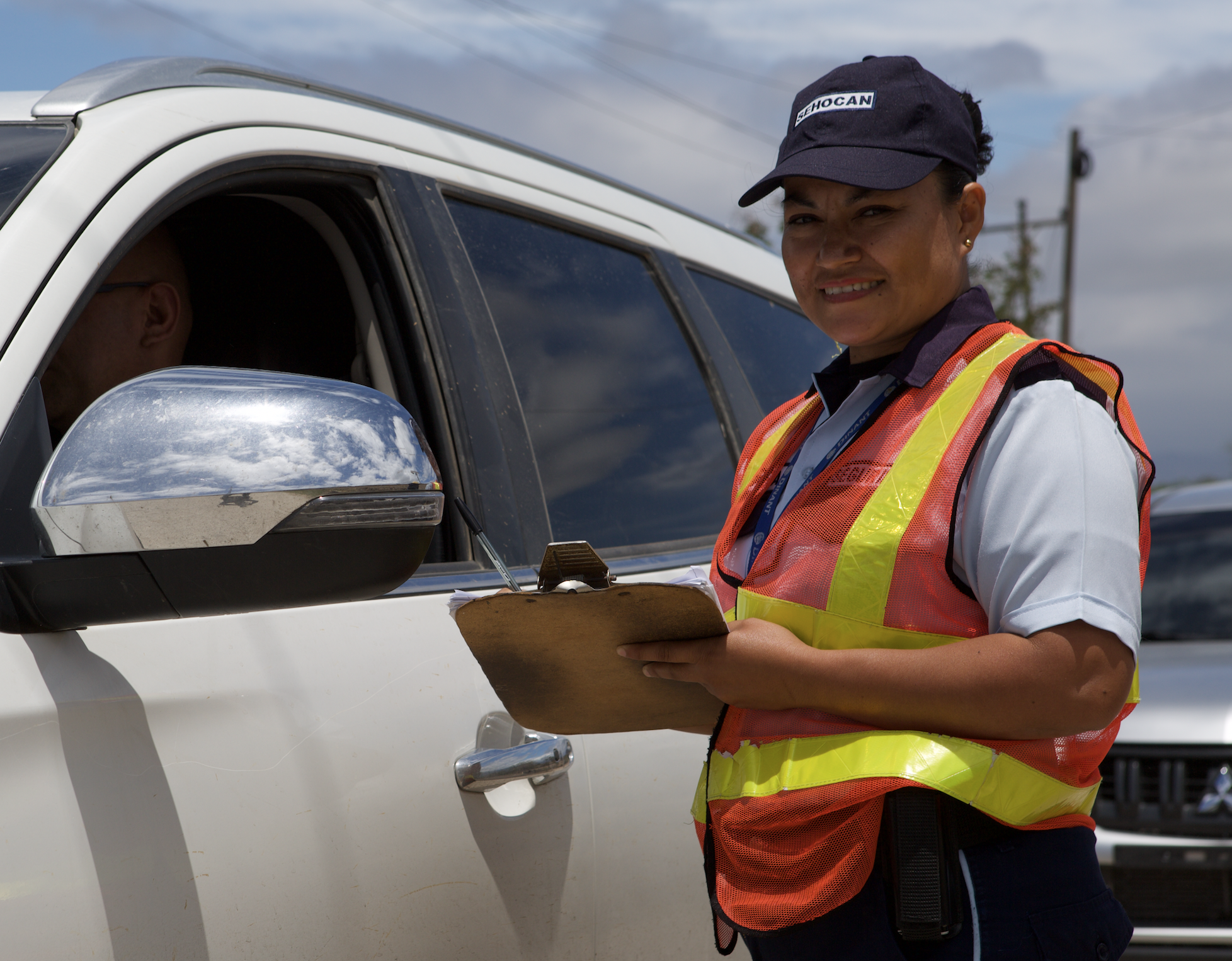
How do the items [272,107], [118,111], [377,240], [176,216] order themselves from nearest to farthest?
[118,111]
[272,107]
[377,240]
[176,216]

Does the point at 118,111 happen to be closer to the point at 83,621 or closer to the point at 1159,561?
the point at 83,621

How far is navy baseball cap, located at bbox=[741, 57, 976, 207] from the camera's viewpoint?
1.52m

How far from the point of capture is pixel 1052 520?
1305mm

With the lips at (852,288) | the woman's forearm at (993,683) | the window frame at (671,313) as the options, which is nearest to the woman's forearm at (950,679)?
the woman's forearm at (993,683)

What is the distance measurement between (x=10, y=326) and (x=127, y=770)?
1.70 ft

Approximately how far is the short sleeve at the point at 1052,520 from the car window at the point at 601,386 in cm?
99

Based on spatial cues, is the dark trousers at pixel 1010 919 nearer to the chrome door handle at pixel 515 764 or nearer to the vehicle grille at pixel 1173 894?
the chrome door handle at pixel 515 764

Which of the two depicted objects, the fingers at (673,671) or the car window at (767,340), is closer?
the fingers at (673,671)

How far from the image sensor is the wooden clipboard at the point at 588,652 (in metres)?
1.37

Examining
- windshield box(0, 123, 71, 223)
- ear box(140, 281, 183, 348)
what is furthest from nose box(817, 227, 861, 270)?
ear box(140, 281, 183, 348)

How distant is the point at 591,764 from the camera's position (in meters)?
1.99

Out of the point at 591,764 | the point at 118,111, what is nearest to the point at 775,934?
the point at 591,764

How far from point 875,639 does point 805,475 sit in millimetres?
299

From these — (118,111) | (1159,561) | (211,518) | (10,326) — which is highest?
(118,111)
